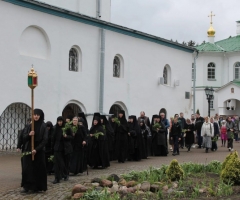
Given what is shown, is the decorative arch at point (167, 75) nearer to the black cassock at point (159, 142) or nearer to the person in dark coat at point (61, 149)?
the black cassock at point (159, 142)

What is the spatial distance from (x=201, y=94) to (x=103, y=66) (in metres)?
22.6

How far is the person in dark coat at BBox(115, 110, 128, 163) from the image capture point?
54.8ft

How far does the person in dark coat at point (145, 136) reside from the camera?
59.0 ft

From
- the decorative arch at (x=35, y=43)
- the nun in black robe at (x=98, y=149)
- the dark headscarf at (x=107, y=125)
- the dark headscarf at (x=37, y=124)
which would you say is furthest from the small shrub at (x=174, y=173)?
the decorative arch at (x=35, y=43)

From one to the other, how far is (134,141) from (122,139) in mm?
835

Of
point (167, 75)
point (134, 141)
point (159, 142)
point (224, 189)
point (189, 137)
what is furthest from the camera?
point (167, 75)

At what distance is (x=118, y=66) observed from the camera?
24.1 metres

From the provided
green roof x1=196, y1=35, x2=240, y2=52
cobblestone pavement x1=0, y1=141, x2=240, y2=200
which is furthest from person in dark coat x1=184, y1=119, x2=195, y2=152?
green roof x1=196, y1=35, x2=240, y2=52

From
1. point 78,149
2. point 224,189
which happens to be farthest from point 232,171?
point 78,149

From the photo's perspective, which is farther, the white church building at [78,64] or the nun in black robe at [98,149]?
the white church building at [78,64]

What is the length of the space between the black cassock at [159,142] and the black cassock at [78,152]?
6.39 meters

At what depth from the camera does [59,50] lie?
66.5 ft

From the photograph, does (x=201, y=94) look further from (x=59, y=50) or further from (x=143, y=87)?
(x=59, y=50)

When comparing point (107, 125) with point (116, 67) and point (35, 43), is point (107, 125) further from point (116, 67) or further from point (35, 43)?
point (116, 67)
